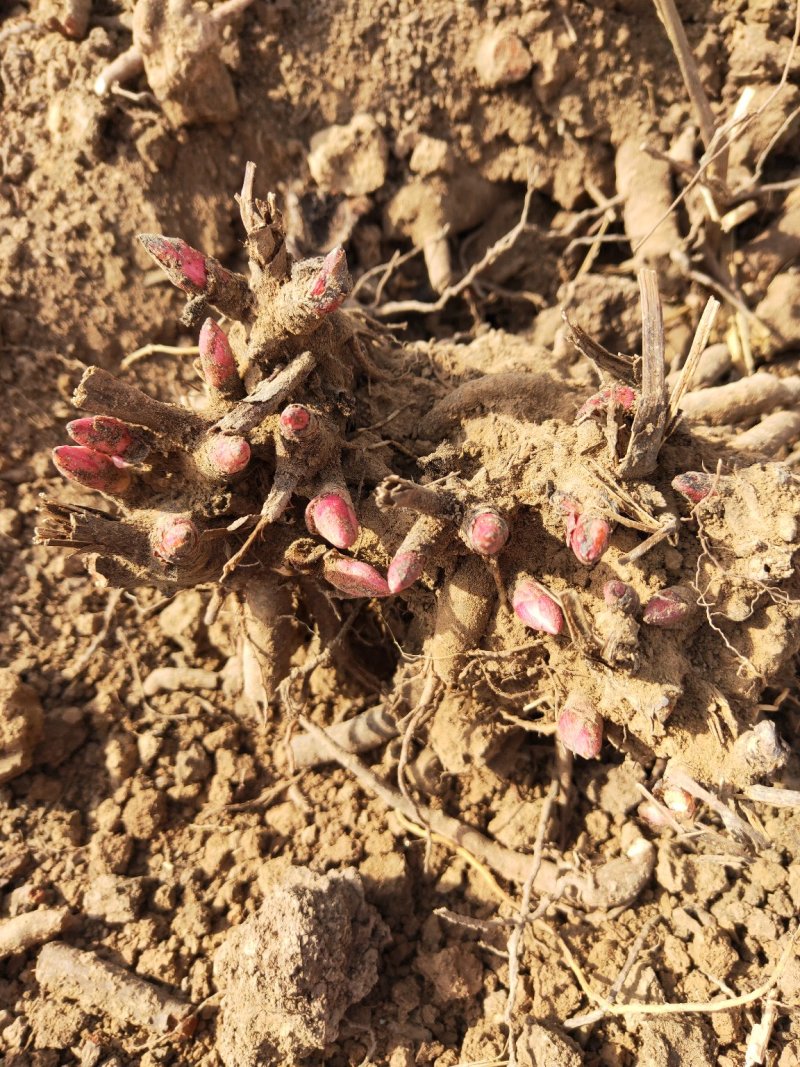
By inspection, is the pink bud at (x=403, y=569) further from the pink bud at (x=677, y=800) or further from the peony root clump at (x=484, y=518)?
the pink bud at (x=677, y=800)

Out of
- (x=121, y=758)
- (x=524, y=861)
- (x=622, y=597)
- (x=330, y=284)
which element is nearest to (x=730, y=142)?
(x=330, y=284)

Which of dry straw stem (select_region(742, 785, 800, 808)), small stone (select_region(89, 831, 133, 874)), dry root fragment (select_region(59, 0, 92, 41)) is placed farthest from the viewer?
dry root fragment (select_region(59, 0, 92, 41))

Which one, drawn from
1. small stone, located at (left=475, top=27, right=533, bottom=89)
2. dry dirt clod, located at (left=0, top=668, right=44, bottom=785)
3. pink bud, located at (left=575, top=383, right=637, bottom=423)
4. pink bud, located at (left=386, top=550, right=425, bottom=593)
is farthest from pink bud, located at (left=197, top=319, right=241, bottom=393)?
small stone, located at (left=475, top=27, right=533, bottom=89)

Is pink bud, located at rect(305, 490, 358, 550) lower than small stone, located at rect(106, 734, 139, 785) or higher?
higher

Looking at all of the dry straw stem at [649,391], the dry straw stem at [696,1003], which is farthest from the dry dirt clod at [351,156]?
the dry straw stem at [696,1003]

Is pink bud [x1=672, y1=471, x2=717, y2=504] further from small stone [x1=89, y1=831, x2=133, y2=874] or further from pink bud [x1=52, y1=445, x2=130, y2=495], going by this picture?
small stone [x1=89, y1=831, x2=133, y2=874]

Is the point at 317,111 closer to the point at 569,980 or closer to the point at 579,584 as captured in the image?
the point at 579,584
